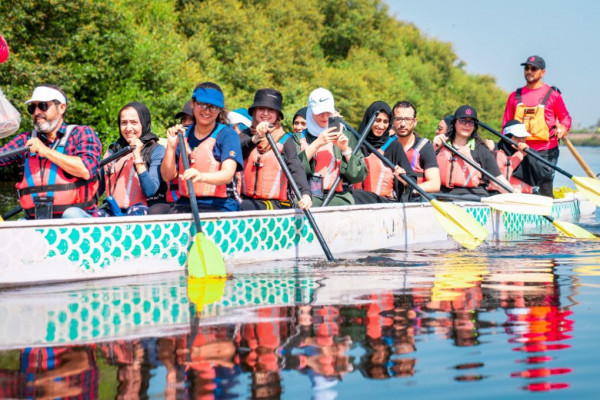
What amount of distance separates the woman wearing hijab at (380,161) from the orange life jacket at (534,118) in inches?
112

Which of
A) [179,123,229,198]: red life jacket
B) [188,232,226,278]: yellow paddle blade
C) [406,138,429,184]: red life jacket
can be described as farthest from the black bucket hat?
[406,138,429,184]: red life jacket

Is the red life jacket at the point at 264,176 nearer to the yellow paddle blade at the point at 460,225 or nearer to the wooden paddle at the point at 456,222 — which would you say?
the wooden paddle at the point at 456,222

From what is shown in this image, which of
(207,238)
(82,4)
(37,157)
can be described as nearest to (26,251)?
(37,157)

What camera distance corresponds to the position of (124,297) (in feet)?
16.4

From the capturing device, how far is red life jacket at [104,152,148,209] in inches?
263

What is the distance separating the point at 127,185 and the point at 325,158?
2.02 m

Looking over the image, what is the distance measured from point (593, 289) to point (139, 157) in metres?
3.33

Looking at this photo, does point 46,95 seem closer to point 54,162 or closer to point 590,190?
point 54,162

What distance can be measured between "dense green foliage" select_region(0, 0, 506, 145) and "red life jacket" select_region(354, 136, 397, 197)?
9704 mm

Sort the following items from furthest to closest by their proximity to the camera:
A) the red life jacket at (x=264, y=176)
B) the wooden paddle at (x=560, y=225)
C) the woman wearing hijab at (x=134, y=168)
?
1. the wooden paddle at (x=560, y=225)
2. the red life jacket at (x=264, y=176)
3. the woman wearing hijab at (x=134, y=168)

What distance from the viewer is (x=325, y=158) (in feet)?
25.9

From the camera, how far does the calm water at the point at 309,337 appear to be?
302 centimetres

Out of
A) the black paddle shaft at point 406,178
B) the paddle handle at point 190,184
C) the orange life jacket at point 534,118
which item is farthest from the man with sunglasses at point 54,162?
the orange life jacket at point 534,118

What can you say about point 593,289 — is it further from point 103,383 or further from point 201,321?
point 103,383
